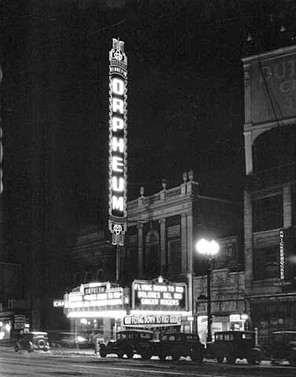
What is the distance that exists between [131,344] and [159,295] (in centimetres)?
897

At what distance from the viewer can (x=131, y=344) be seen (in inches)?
1567

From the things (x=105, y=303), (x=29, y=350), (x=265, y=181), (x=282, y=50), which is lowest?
(x=29, y=350)

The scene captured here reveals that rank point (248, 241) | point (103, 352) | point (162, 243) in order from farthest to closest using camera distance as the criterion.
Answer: point (162, 243) → point (248, 241) → point (103, 352)

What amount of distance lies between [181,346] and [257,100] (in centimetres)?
1865

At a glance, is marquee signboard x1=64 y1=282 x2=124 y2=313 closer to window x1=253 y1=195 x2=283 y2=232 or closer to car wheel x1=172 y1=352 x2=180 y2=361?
car wheel x1=172 y1=352 x2=180 y2=361

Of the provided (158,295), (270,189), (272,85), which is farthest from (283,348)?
(272,85)

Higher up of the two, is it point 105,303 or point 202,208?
point 202,208

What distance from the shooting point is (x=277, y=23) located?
4922cm

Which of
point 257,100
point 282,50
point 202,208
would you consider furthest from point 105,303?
point 282,50

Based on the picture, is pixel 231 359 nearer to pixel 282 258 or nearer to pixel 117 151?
pixel 282 258

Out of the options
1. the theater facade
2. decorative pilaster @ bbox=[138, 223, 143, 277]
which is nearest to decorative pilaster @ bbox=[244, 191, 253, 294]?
the theater facade

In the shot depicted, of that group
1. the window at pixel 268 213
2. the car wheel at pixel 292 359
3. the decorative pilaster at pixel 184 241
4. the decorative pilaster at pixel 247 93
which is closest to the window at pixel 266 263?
the window at pixel 268 213

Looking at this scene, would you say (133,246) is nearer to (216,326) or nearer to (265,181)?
(216,326)

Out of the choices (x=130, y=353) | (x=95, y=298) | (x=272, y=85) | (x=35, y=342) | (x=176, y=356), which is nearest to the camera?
(x=176, y=356)
